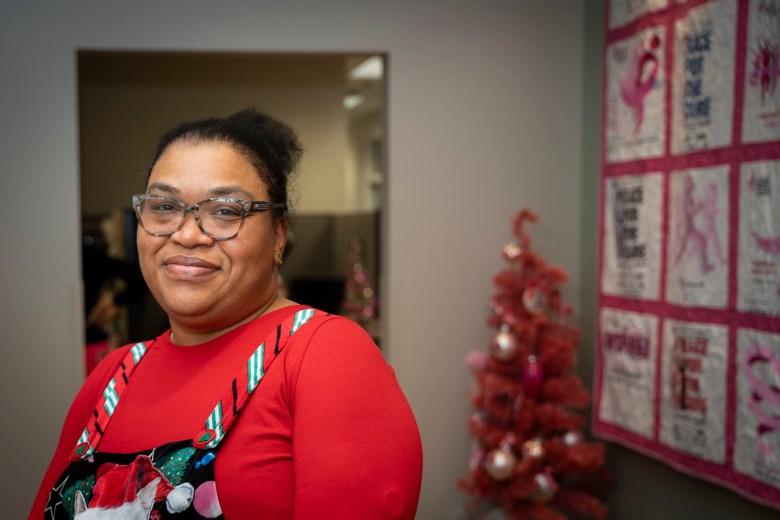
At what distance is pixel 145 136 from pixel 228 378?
15.2ft

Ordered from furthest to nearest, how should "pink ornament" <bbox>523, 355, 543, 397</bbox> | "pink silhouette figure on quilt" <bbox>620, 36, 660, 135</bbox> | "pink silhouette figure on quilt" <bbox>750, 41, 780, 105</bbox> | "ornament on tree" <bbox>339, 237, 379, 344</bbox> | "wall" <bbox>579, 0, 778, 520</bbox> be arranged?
"ornament on tree" <bbox>339, 237, 379, 344</bbox>
"pink ornament" <bbox>523, 355, 543, 397</bbox>
"pink silhouette figure on quilt" <bbox>620, 36, 660, 135</bbox>
"wall" <bbox>579, 0, 778, 520</bbox>
"pink silhouette figure on quilt" <bbox>750, 41, 780, 105</bbox>

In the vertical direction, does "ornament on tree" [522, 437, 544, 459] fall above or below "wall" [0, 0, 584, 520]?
below

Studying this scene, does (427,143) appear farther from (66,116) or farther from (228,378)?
(228,378)

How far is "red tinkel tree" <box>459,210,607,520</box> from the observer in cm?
291

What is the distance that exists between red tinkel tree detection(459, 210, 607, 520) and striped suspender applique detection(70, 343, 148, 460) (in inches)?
72.6

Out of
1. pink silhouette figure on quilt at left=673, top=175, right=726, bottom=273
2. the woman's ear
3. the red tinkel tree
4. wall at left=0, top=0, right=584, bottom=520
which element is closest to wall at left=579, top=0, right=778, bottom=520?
wall at left=0, top=0, right=584, bottom=520

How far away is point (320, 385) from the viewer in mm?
1017

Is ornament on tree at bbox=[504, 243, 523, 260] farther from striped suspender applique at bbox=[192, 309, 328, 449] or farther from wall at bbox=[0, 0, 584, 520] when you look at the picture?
striped suspender applique at bbox=[192, 309, 328, 449]

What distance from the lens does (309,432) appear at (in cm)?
100

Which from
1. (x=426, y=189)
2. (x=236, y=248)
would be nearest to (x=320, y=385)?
(x=236, y=248)

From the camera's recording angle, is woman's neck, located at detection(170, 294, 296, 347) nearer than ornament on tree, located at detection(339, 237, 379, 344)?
Yes

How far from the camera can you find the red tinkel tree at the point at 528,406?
2.91 meters

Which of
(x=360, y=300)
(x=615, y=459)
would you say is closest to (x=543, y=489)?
(x=615, y=459)

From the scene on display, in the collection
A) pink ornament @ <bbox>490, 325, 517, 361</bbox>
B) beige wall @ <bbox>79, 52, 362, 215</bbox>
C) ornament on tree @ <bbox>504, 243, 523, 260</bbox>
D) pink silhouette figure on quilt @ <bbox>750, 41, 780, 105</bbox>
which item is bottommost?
pink ornament @ <bbox>490, 325, 517, 361</bbox>
